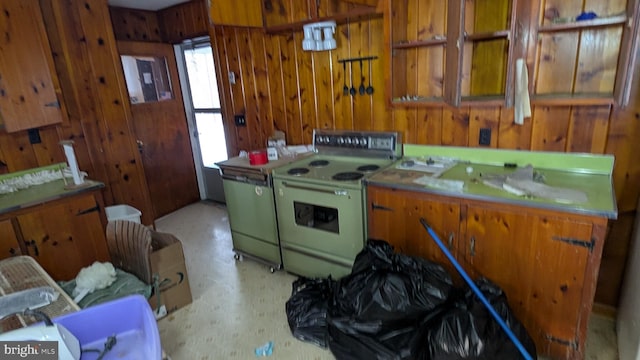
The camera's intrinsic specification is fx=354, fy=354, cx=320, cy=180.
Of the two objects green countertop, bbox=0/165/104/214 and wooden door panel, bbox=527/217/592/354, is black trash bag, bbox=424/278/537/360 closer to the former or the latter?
wooden door panel, bbox=527/217/592/354

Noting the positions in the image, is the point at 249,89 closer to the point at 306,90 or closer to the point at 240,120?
the point at 240,120

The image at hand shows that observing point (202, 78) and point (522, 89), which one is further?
point (202, 78)

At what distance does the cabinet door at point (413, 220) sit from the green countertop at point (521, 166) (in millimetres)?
72

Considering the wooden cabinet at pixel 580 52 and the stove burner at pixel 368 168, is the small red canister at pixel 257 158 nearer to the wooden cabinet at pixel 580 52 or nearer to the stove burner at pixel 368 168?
the stove burner at pixel 368 168

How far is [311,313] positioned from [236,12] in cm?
206

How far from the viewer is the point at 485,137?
2275 mm

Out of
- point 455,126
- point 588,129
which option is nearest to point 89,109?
point 455,126

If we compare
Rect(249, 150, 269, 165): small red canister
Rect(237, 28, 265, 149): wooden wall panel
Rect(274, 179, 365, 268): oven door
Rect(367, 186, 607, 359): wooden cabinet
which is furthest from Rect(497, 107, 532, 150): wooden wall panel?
Rect(237, 28, 265, 149): wooden wall panel

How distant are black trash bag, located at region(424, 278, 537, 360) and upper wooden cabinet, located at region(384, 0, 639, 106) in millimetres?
1102

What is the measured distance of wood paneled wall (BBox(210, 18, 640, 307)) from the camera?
193cm

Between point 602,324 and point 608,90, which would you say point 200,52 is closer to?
point 608,90

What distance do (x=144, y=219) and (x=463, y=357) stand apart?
3122mm

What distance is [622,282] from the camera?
2047mm

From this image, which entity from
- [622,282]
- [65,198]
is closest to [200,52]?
[65,198]
